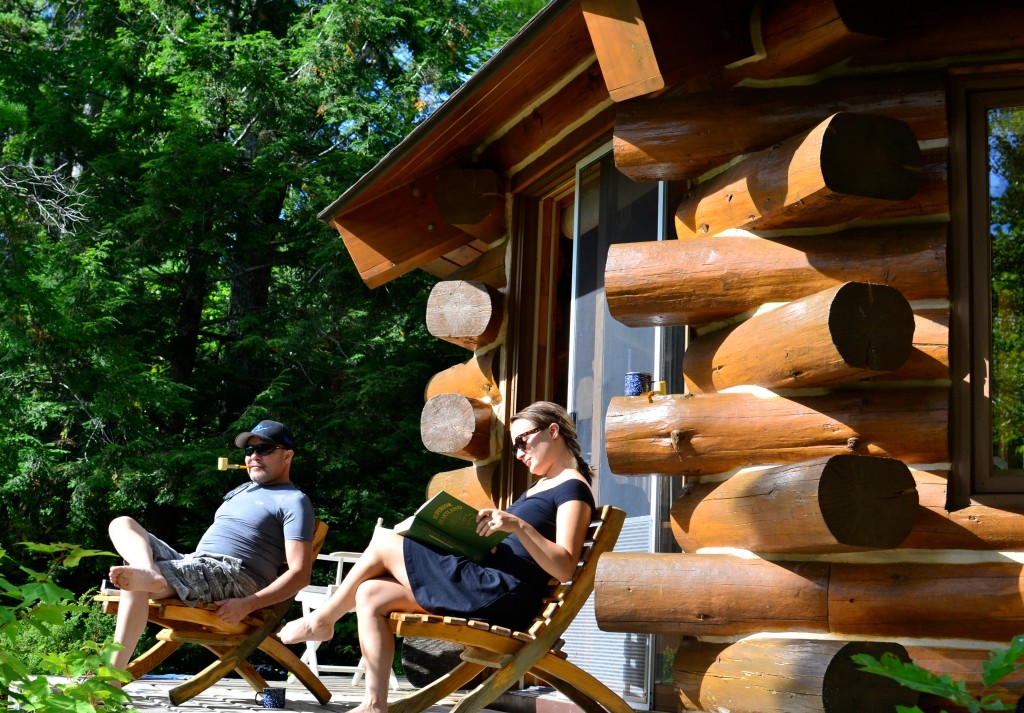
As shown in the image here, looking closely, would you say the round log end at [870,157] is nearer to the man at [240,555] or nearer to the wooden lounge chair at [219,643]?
the man at [240,555]

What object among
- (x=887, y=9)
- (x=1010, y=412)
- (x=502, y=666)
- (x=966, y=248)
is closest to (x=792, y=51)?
(x=887, y=9)

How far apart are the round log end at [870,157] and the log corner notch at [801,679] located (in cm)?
144

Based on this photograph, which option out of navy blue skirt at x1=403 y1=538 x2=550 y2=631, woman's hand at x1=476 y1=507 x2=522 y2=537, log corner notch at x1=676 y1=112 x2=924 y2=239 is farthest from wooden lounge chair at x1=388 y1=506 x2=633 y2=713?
log corner notch at x1=676 y1=112 x2=924 y2=239

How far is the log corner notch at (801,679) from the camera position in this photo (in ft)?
11.7

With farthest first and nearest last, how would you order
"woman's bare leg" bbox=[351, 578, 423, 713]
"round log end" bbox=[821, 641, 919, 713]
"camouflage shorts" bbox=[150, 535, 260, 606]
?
"camouflage shorts" bbox=[150, 535, 260, 606] → "woman's bare leg" bbox=[351, 578, 423, 713] → "round log end" bbox=[821, 641, 919, 713]

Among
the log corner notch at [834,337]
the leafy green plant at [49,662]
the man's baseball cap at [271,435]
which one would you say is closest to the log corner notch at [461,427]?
the man's baseball cap at [271,435]

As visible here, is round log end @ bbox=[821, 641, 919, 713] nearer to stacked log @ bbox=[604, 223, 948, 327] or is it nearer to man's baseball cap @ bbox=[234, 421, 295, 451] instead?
stacked log @ bbox=[604, 223, 948, 327]

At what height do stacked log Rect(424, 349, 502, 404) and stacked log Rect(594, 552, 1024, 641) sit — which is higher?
stacked log Rect(424, 349, 502, 404)

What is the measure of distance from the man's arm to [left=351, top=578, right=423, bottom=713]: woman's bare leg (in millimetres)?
1064

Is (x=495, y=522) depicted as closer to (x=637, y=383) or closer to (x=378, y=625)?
(x=378, y=625)

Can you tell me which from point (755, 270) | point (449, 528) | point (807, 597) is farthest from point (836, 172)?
point (449, 528)

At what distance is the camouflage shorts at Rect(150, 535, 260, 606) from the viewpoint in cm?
489

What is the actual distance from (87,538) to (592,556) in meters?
10.1

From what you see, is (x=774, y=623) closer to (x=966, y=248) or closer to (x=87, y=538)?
(x=966, y=248)
